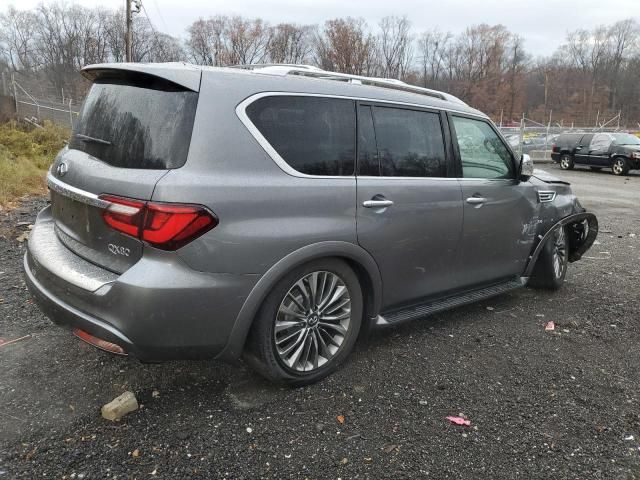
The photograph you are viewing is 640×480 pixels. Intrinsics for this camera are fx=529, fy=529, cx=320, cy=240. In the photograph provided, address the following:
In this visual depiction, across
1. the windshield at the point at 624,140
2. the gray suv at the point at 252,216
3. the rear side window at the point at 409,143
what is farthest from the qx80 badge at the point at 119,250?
the windshield at the point at 624,140

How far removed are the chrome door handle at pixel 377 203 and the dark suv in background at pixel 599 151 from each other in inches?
778

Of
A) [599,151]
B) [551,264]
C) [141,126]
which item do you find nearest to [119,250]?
[141,126]

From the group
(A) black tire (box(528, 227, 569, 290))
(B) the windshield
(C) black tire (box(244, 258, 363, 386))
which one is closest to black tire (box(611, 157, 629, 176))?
(B) the windshield

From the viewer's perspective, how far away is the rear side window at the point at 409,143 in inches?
129

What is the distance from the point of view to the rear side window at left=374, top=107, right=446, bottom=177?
3.29 meters

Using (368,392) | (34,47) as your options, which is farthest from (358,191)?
(34,47)

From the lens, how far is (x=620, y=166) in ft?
65.3

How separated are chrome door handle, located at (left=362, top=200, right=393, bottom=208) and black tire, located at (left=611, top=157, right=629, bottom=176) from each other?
20.0 metres

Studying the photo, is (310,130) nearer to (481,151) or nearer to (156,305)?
(156,305)

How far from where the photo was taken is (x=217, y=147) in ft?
8.34

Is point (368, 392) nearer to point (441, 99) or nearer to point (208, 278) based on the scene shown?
point (208, 278)

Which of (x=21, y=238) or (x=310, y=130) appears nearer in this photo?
(x=310, y=130)

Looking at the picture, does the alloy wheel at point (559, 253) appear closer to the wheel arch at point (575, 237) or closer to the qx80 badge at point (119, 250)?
the wheel arch at point (575, 237)

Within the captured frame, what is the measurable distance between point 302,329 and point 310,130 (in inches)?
43.7
